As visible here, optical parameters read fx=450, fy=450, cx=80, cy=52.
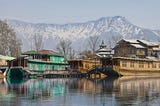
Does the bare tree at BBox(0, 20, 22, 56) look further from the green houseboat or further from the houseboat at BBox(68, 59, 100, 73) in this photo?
the houseboat at BBox(68, 59, 100, 73)

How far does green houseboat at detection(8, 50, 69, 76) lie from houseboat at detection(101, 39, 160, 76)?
1190cm

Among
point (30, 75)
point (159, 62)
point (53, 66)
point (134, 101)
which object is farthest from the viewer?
point (159, 62)

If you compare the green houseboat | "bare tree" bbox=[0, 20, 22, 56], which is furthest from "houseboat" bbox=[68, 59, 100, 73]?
"bare tree" bbox=[0, 20, 22, 56]

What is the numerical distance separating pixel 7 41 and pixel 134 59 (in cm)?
3863

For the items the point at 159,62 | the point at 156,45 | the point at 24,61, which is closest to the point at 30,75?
the point at 24,61

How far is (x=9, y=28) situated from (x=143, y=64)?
39.6 m

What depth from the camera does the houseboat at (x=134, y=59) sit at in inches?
3900

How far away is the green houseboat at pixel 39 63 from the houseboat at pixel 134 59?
1190 cm

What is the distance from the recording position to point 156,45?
132m

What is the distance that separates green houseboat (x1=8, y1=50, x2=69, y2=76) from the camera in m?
94.6

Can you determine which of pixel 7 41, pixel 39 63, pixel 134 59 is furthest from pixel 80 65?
pixel 7 41

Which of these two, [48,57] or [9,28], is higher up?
[9,28]

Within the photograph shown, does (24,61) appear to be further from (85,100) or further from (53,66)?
(85,100)

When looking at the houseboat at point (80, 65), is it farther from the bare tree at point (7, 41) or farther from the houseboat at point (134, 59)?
the bare tree at point (7, 41)
